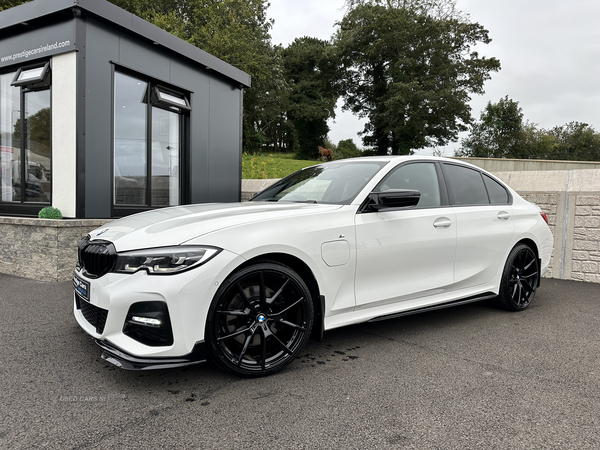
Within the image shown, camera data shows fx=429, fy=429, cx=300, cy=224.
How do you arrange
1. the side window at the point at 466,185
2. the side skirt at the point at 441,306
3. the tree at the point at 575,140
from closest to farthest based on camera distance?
the side skirt at the point at 441,306 → the side window at the point at 466,185 → the tree at the point at 575,140

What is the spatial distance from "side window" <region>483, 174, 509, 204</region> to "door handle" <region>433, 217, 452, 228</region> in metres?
0.94

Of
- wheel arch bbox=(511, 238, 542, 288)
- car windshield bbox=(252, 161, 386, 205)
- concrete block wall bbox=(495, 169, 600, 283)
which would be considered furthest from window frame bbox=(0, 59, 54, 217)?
concrete block wall bbox=(495, 169, 600, 283)

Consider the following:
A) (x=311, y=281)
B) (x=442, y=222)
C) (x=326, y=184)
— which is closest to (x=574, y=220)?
(x=442, y=222)

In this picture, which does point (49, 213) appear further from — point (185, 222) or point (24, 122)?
point (185, 222)

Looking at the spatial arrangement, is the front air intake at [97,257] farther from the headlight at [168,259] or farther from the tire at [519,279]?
the tire at [519,279]

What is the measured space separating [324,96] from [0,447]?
42.9m

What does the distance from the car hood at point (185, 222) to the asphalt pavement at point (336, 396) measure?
0.92 metres

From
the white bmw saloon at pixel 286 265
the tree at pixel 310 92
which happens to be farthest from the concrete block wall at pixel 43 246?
the tree at pixel 310 92

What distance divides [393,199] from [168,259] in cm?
167

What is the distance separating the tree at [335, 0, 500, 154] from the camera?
3353cm

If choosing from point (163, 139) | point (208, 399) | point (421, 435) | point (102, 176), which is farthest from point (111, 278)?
point (163, 139)

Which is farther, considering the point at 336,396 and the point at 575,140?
the point at 575,140

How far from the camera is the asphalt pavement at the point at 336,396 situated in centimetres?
213

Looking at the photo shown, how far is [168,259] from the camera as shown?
2.54 meters
